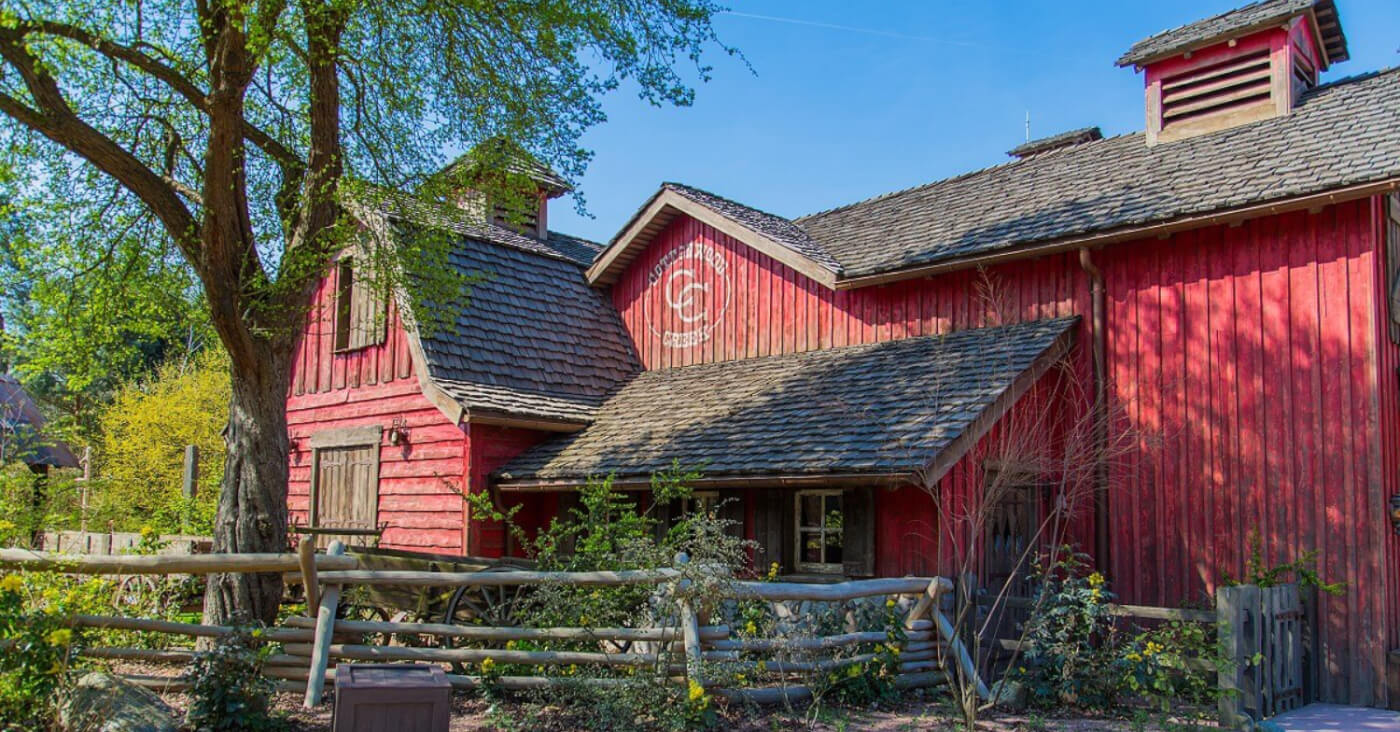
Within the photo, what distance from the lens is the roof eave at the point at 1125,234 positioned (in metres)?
9.43

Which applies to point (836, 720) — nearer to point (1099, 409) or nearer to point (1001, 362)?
point (1001, 362)

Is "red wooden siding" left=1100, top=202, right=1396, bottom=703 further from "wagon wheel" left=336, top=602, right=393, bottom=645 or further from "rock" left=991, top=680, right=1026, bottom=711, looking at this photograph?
"wagon wheel" left=336, top=602, right=393, bottom=645

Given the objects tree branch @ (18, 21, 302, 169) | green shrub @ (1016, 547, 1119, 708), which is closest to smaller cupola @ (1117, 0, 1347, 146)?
green shrub @ (1016, 547, 1119, 708)

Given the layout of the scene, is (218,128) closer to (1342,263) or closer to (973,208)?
(973,208)

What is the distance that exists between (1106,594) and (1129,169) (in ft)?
20.6

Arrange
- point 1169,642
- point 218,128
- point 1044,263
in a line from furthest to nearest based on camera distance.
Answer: point 1044,263, point 218,128, point 1169,642

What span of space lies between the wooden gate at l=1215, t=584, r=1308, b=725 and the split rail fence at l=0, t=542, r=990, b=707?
69.3 inches

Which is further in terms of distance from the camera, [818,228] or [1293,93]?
[818,228]

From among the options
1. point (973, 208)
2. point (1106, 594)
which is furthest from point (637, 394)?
point (1106, 594)

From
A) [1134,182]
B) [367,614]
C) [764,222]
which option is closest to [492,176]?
[367,614]

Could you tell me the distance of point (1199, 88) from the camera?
12.8 m

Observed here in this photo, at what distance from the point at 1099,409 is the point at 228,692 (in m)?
8.59

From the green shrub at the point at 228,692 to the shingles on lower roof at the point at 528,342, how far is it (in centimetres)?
629

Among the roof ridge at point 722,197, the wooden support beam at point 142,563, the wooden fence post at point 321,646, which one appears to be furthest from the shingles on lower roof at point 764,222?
the wooden support beam at point 142,563
